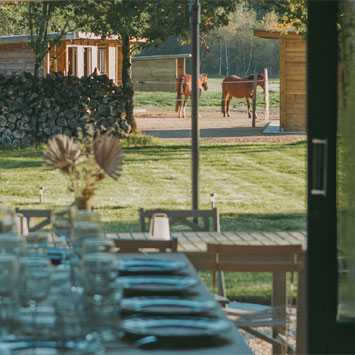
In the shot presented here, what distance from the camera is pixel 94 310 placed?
1848 millimetres

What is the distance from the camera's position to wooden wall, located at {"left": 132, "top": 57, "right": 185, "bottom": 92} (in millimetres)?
23891

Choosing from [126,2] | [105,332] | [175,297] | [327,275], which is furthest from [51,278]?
[126,2]

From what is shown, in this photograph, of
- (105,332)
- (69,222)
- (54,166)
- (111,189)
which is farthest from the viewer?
(111,189)

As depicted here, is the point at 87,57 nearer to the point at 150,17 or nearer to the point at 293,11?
the point at 150,17

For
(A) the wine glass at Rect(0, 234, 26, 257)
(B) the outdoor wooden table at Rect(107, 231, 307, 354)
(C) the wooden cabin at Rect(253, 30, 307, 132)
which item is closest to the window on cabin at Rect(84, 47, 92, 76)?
(C) the wooden cabin at Rect(253, 30, 307, 132)

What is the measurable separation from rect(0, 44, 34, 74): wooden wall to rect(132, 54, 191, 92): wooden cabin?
926 cm

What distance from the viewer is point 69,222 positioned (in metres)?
2.85

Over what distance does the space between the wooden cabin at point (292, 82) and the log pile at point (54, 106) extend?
3.19 m

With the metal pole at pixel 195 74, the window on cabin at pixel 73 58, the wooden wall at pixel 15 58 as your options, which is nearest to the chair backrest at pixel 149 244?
the metal pole at pixel 195 74

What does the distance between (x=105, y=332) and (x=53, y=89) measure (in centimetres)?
1102

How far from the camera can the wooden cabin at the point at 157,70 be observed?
78.1 feet

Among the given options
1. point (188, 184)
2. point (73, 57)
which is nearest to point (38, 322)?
point (188, 184)

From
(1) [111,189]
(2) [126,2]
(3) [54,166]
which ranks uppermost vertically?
(2) [126,2]

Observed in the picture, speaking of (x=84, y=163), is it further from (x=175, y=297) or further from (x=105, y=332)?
(x=105, y=332)
